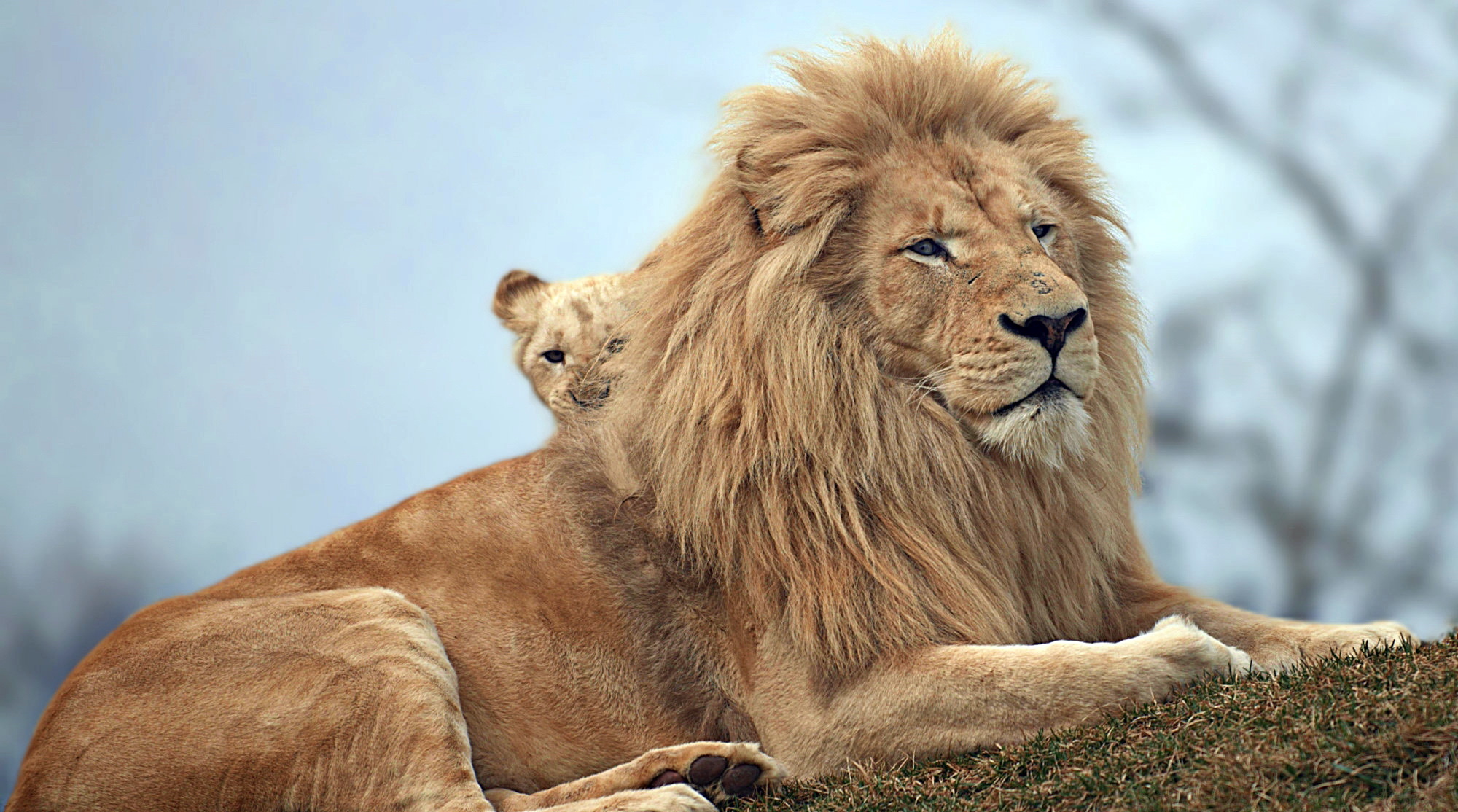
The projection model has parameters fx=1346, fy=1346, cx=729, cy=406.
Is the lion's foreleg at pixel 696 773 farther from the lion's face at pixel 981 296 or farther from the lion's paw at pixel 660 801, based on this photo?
the lion's face at pixel 981 296

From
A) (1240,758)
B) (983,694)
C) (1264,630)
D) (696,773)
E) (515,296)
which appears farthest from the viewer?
(515,296)

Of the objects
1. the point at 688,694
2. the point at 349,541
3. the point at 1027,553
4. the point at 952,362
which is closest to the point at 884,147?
the point at 952,362

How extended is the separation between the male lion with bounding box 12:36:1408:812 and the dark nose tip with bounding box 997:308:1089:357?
0.04ft

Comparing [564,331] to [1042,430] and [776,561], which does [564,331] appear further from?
[1042,430]

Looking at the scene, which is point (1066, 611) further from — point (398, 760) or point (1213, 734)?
point (398, 760)

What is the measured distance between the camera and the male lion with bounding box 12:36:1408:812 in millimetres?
3514

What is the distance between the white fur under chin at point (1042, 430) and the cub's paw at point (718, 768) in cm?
106

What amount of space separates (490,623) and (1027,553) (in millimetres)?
1579

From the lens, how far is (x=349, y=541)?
167 inches

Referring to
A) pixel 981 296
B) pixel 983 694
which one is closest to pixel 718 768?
pixel 983 694

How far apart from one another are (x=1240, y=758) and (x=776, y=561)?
4.53 ft

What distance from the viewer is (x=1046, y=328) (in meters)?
3.48

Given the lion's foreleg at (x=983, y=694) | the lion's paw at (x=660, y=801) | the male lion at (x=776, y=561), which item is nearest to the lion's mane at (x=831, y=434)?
the male lion at (x=776, y=561)

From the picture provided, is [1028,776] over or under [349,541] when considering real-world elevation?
under
